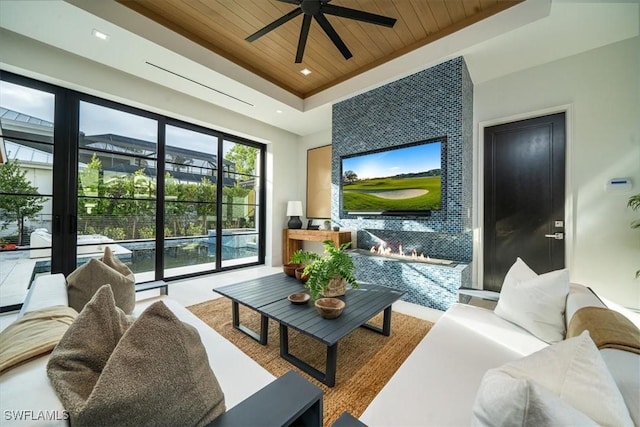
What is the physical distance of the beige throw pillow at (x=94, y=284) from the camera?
1.52 m

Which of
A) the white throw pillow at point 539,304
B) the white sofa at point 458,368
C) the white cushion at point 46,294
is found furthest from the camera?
the white throw pillow at point 539,304

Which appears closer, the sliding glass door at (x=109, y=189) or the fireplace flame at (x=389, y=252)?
the sliding glass door at (x=109, y=189)

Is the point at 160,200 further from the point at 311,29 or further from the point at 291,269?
the point at 311,29

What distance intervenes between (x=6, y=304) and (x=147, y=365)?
3716mm

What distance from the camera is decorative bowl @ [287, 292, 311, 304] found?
207 centimetres

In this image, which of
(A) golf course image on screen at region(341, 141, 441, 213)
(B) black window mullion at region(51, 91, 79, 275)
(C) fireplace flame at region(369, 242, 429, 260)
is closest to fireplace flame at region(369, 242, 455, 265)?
(C) fireplace flame at region(369, 242, 429, 260)

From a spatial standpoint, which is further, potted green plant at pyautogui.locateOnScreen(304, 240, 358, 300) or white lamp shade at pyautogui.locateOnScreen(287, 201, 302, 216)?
white lamp shade at pyautogui.locateOnScreen(287, 201, 302, 216)

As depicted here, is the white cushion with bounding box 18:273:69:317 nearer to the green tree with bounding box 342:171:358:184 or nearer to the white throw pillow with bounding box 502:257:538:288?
the white throw pillow with bounding box 502:257:538:288

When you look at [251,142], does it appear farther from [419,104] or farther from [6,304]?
[6,304]

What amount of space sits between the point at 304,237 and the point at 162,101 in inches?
126

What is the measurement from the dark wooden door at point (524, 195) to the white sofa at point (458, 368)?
1681mm

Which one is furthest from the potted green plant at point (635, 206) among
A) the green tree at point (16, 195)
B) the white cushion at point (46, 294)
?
the green tree at point (16, 195)

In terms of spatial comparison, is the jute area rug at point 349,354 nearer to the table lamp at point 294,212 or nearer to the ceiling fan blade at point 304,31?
the table lamp at point 294,212

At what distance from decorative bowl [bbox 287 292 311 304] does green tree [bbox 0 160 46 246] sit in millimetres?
3212
